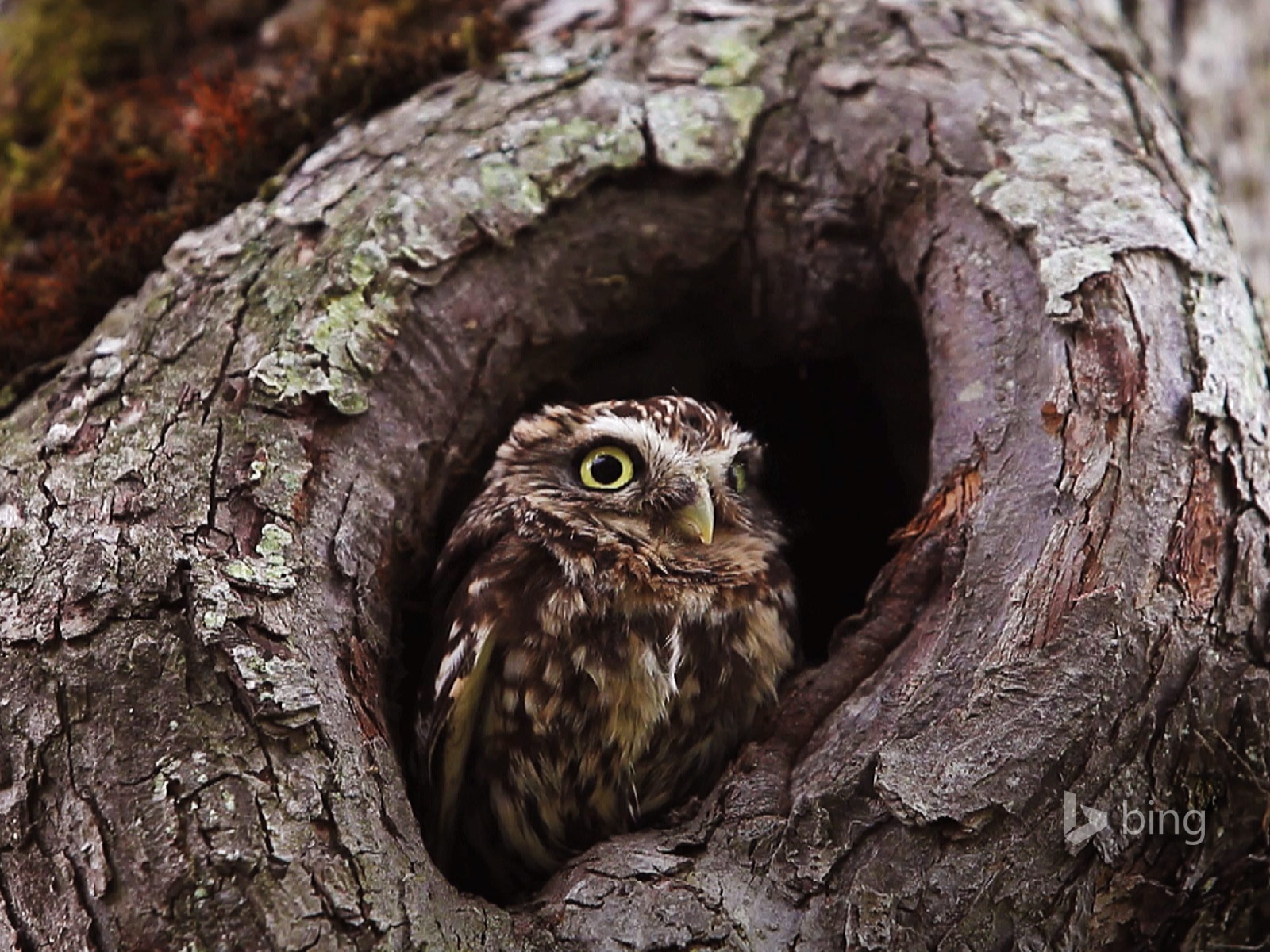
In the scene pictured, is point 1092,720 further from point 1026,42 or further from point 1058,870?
point 1026,42

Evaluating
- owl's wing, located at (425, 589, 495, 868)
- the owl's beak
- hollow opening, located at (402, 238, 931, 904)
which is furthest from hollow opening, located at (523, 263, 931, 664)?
owl's wing, located at (425, 589, 495, 868)

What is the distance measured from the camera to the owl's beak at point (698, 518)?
3.04 m

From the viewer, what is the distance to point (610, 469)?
317 centimetres

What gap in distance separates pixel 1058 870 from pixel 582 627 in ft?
3.85

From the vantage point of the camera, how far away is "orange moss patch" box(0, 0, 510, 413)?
10.7ft

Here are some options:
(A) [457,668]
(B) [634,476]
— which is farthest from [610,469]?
(A) [457,668]

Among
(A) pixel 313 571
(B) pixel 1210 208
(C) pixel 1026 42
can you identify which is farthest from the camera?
(C) pixel 1026 42

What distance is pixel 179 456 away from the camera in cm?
259

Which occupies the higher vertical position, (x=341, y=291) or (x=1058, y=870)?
(x=341, y=291)

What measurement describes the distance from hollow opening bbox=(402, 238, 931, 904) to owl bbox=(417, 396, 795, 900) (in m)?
0.31

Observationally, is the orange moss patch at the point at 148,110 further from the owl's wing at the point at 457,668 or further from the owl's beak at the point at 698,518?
the owl's beak at the point at 698,518

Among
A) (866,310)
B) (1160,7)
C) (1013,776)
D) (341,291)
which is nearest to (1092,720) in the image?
(1013,776)

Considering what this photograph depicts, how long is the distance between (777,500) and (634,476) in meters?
0.63

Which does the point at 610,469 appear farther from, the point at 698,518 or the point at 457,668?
the point at 457,668
